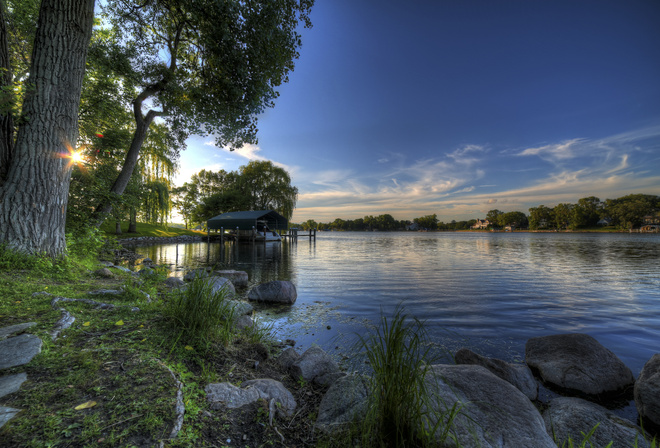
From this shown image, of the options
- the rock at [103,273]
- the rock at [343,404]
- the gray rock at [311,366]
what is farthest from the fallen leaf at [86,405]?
the rock at [103,273]

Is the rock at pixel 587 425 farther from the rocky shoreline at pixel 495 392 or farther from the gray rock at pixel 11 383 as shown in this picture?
the gray rock at pixel 11 383

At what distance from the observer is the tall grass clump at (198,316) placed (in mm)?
3039

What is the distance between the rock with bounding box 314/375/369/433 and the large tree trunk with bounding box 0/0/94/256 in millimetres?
6414

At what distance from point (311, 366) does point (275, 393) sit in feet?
3.18

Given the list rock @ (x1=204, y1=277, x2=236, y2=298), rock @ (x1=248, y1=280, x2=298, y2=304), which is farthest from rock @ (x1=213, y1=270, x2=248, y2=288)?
rock @ (x1=204, y1=277, x2=236, y2=298)

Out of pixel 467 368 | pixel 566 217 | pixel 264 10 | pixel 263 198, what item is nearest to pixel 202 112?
pixel 264 10

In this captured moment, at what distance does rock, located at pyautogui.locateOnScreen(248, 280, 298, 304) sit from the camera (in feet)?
25.0

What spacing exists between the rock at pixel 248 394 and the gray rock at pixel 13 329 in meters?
1.94

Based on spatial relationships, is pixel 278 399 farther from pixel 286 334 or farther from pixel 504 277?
pixel 504 277

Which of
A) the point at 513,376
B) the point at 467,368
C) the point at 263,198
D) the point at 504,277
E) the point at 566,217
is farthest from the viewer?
the point at 566,217

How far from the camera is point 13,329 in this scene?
2.54 m

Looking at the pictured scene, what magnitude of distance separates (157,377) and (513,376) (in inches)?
165

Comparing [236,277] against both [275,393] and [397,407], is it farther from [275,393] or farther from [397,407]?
[397,407]

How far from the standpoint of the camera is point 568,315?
6.94 metres
